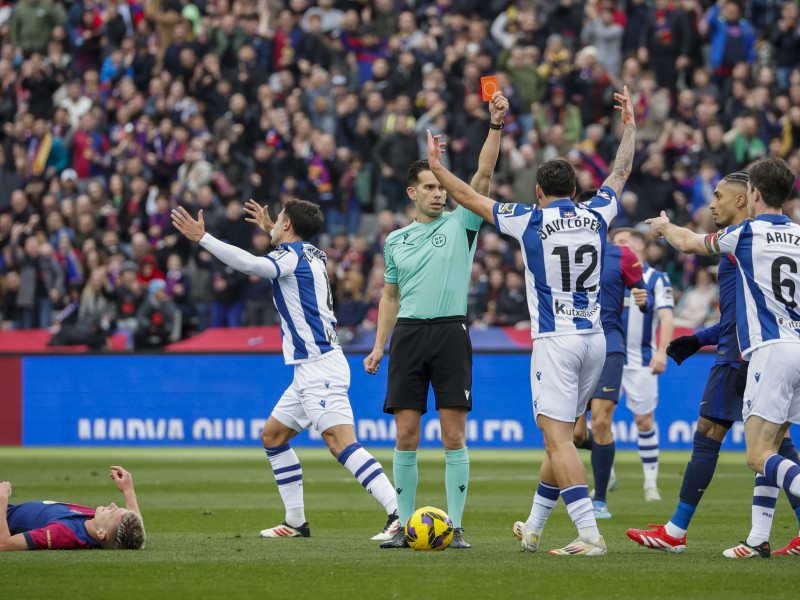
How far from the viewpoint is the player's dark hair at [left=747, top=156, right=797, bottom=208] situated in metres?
7.95

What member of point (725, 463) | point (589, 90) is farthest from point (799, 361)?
point (589, 90)

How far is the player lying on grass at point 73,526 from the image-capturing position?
8.55 metres

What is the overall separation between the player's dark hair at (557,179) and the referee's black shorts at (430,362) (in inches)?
49.0

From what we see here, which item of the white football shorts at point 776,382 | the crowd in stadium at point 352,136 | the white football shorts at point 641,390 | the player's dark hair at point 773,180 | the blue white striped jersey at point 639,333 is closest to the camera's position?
the white football shorts at point 776,382

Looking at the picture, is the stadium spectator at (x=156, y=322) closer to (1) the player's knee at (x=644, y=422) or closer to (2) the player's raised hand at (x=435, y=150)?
(1) the player's knee at (x=644, y=422)

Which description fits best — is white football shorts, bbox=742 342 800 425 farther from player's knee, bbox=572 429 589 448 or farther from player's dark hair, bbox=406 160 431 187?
player's knee, bbox=572 429 589 448

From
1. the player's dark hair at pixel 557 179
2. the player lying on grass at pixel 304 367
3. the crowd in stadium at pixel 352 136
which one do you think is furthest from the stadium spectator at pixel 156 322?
the player's dark hair at pixel 557 179

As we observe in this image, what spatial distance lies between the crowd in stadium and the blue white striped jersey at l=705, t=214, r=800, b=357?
38.7 feet

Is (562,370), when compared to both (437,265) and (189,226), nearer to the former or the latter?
(437,265)

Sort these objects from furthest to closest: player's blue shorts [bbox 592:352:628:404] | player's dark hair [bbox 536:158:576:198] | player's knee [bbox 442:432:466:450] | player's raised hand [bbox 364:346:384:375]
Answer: player's blue shorts [bbox 592:352:628:404] → player's raised hand [bbox 364:346:384:375] → player's knee [bbox 442:432:466:450] → player's dark hair [bbox 536:158:576:198]

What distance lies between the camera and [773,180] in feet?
26.1

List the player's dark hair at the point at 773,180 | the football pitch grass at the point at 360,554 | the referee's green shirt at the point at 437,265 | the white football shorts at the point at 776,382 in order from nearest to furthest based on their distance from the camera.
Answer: the football pitch grass at the point at 360,554 → the white football shorts at the point at 776,382 → the player's dark hair at the point at 773,180 → the referee's green shirt at the point at 437,265

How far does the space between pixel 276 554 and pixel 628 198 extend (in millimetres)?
13570

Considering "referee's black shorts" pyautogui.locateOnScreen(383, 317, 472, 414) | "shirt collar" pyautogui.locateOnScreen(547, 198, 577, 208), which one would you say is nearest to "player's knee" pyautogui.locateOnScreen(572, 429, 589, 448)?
"referee's black shorts" pyautogui.locateOnScreen(383, 317, 472, 414)
